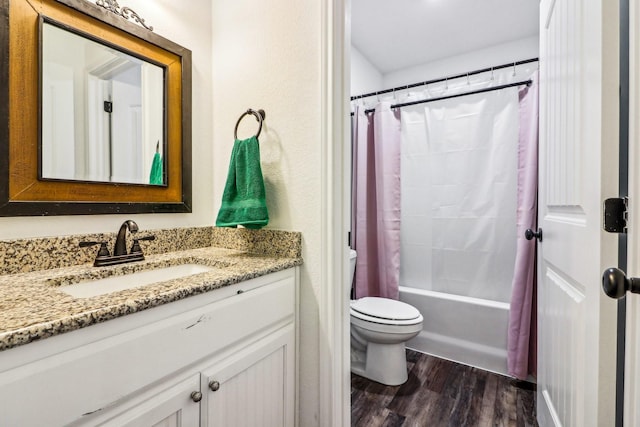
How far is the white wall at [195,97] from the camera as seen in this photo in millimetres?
1168

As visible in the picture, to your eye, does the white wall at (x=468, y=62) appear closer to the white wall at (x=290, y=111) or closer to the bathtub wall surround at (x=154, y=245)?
the white wall at (x=290, y=111)

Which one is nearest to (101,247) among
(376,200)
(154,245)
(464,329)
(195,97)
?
(154,245)

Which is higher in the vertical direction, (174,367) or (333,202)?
(333,202)

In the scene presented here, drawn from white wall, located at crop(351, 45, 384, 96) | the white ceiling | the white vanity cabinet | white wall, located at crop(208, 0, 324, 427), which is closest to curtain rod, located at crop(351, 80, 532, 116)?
white wall, located at crop(351, 45, 384, 96)

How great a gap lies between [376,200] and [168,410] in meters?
1.86

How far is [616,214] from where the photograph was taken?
63cm

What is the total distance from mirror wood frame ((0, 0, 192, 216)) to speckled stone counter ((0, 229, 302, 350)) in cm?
22

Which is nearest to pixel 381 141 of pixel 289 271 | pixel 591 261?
pixel 289 271

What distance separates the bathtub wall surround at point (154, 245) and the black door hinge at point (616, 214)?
2.93 feet

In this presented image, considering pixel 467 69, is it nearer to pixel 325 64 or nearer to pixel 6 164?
pixel 325 64

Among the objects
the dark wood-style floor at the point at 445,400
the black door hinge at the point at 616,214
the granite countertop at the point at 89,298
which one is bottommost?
the dark wood-style floor at the point at 445,400

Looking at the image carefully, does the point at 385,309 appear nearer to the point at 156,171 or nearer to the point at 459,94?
the point at 156,171

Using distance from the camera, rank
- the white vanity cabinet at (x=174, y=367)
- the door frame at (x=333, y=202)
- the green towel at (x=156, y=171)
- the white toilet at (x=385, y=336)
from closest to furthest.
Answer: the white vanity cabinet at (x=174, y=367)
the door frame at (x=333, y=202)
the green towel at (x=156, y=171)
the white toilet at (x=385, y=336)

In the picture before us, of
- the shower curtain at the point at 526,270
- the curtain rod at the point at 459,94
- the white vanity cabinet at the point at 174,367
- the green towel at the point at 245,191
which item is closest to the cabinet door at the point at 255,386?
the white vanity cabinet at the point at 174,367
